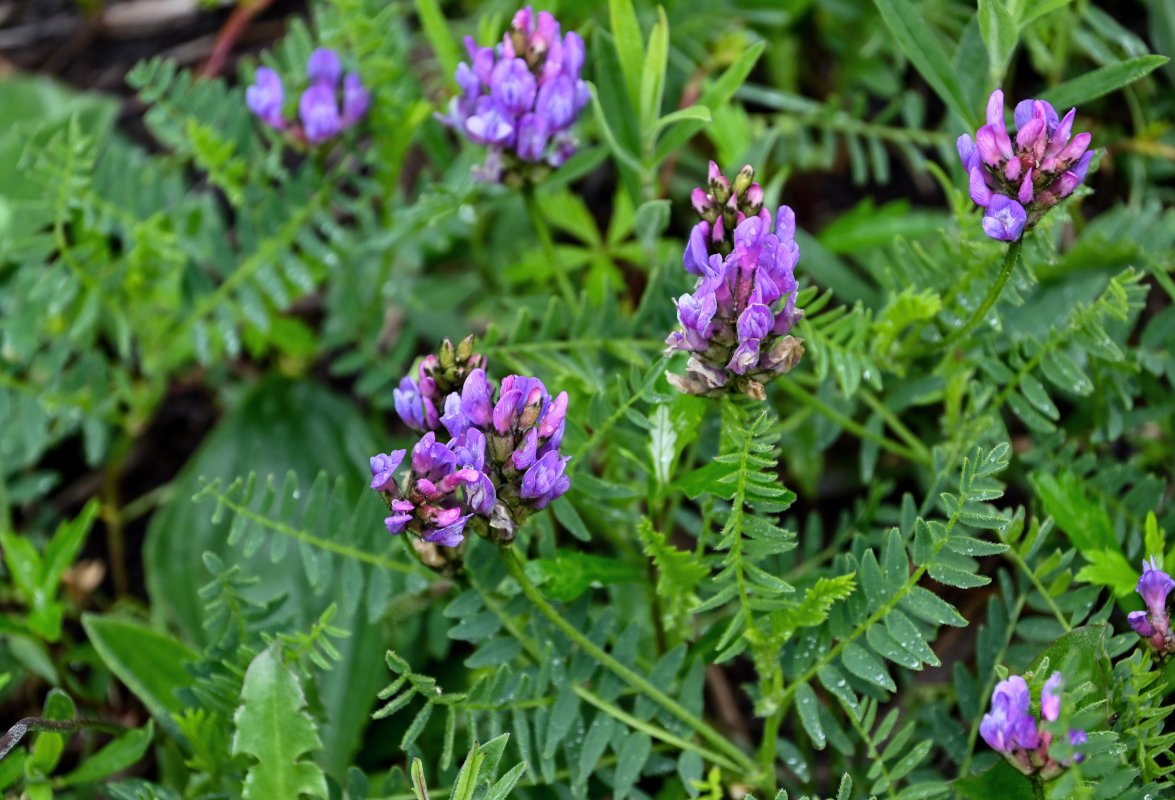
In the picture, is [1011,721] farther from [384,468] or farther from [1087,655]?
[384,468]

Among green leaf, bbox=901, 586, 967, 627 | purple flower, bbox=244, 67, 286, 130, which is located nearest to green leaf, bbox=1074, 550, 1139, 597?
green leaf, bbox=901, 586, 967, 627

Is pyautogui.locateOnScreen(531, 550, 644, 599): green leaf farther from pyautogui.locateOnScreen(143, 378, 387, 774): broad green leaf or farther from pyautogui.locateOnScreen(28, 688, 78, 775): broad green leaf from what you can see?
pyautogui.locateOnScreen(28, 688, 78, 775): broad green leaf

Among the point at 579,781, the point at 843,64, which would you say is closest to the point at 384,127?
the point at 843,64

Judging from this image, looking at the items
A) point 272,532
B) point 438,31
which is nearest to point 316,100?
point 438,31

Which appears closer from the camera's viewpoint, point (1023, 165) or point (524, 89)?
point (1023, 165)

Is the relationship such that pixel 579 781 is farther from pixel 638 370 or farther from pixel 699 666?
pixel 638 370

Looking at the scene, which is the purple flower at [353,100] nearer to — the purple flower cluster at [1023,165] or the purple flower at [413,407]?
the purple flower at [413,407]
